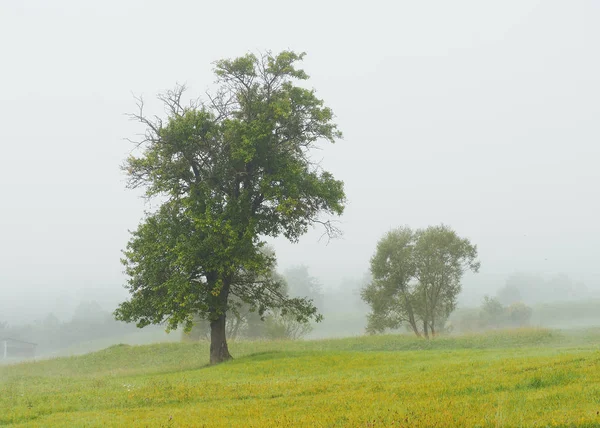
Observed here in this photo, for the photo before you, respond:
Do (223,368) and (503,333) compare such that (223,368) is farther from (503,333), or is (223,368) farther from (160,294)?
(503,333)

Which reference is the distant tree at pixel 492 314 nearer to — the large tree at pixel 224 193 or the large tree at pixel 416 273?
the large tree at pixel 416 273

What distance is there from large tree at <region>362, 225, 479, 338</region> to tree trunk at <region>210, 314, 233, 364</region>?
23.3 meters

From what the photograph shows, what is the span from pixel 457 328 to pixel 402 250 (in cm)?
6436

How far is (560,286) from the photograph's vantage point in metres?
192

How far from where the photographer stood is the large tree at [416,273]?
4656 cm

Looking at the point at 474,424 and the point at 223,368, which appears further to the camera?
the point at 223,368

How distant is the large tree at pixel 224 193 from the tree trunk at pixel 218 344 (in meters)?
0.07

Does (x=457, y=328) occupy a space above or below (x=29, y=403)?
below

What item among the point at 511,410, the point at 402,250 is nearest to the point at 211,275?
the point at 511,410

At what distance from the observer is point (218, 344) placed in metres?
29.6

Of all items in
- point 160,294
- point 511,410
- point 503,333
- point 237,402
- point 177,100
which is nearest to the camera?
point 511,410

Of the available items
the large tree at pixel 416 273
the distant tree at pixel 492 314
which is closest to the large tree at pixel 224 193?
the large tree at pixel 416 273

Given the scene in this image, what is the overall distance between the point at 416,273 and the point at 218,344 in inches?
1038

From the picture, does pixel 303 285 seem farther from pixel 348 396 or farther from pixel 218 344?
pixel 348 396
